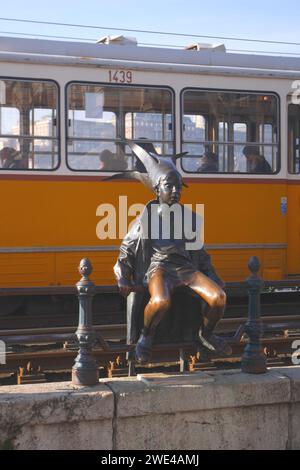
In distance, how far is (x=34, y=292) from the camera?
6.09 m

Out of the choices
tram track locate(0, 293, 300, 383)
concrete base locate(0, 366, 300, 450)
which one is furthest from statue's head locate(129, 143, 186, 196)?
concrete base locate(0, 366, 300, 450)

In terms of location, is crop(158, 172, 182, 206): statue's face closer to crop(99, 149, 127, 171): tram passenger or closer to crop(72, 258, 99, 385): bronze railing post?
crop(72, 258, 99, 385): bronze railing post

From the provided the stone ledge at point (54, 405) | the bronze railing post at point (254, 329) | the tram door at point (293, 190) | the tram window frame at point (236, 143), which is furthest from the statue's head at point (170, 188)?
the tram door at point (293, 190)

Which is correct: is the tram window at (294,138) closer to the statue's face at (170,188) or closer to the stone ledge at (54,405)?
the statue's face at (170,188)

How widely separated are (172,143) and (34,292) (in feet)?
10.9

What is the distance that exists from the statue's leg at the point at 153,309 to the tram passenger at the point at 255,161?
4764mm

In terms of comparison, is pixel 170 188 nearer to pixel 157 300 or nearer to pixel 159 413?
pixel 157 300

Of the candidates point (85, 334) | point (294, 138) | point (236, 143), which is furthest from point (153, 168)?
point (294, 138)

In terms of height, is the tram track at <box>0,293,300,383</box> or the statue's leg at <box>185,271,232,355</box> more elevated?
the statue's leg at <box>185,271,232,355</box>

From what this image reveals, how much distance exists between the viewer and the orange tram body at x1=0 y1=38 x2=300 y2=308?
8.13 meters

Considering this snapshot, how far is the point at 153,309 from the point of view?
4.45 meters

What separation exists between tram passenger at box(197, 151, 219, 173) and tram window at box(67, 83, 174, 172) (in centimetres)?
46

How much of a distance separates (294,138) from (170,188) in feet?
16.8
